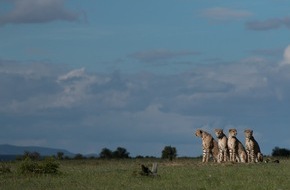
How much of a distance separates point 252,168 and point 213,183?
6.43m

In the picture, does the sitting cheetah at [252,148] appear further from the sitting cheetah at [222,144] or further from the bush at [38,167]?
the bush at [38,167]

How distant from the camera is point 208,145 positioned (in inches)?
1518

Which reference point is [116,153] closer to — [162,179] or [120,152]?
[120,152]

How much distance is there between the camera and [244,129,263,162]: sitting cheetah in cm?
3778

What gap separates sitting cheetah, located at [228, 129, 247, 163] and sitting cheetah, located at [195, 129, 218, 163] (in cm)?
116

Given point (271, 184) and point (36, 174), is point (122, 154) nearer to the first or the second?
point (36, 174)

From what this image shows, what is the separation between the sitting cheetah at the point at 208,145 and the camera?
38406 millimetres

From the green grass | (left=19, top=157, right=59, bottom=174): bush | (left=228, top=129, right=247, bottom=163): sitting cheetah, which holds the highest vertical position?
(left=228, top=129, right=247, bottom=163): sitting cheetah

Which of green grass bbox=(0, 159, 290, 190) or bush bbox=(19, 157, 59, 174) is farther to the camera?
bush bbox=(19, 157, 59, 174)

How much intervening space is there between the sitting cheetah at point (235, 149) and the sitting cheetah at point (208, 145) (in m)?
1.16

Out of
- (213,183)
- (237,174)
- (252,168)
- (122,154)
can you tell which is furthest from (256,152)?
(122,154)

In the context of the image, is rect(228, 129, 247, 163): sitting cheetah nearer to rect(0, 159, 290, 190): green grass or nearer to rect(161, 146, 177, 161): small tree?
rect(0, 159, 290, 190): green grass

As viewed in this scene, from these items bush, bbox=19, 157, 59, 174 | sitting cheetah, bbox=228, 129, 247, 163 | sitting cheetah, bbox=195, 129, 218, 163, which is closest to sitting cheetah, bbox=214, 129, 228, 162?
sitting cheetah, bbox=228, 129, 247, 163

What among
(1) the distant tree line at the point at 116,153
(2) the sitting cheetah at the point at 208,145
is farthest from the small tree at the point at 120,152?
(2) the sitting cheetah at the point at 208,145
